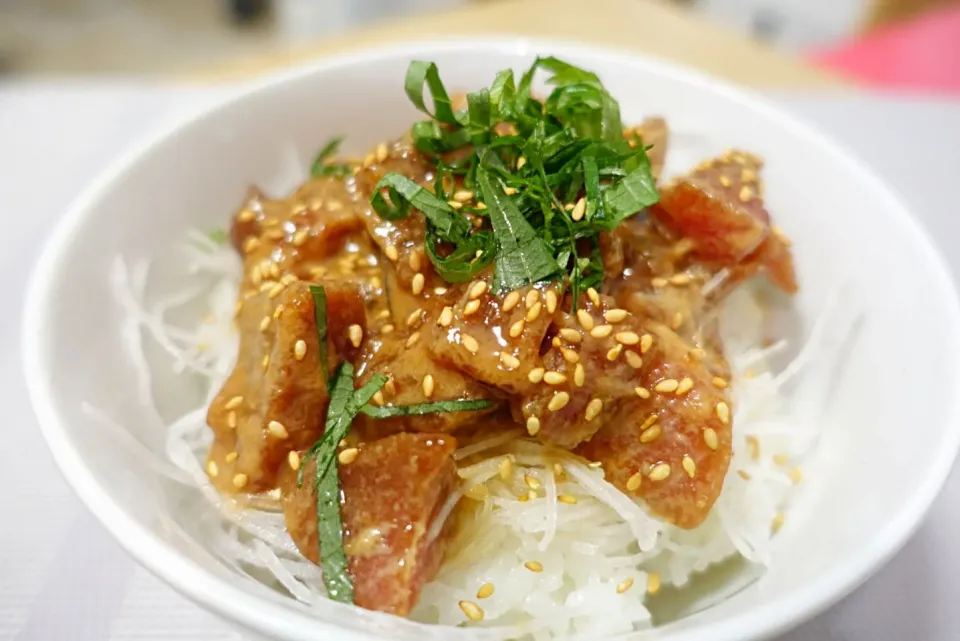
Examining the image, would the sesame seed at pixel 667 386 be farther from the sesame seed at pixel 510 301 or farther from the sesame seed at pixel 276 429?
the sesame seed at pixel 276 429

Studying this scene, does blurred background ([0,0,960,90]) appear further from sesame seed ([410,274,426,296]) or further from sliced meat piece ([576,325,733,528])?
sliced meat piece ([576,325,733,528])

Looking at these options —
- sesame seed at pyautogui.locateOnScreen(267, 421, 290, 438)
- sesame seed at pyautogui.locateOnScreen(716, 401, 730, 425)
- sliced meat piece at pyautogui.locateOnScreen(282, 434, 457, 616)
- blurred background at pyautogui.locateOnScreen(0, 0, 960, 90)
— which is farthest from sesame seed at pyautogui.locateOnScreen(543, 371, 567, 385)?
blurred background at pyautogui.locateOnScreen(0, 0, 960, 90)

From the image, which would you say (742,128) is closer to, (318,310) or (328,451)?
(318,310)

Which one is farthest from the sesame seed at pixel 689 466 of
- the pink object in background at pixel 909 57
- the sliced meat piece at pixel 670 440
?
the pink object in background at pixel 909 57

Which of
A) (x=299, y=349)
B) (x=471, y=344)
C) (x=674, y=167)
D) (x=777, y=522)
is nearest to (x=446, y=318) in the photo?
(x=471, y=344)

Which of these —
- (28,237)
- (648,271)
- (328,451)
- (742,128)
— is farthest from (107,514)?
(742,128)
